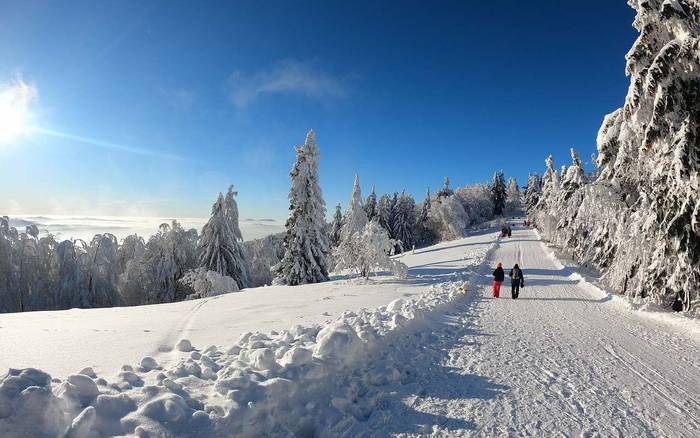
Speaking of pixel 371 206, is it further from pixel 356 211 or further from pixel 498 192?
pixel 498 192

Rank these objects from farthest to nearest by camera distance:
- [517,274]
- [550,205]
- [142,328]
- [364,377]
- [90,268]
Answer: [550,205] → [90,268] → [517,274] → [142,328] → [364,377]

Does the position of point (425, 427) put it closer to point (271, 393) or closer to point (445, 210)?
point (271, 393)

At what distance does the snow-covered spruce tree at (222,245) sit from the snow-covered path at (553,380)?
74.9 feet

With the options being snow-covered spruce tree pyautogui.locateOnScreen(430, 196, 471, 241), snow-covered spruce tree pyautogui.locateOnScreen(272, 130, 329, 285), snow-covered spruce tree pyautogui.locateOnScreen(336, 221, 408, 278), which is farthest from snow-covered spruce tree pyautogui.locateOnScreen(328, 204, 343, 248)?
snow-covered spruce tree pyautogui.locateOnScreen(336, 221, 408, 278)

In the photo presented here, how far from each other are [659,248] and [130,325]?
1604cm

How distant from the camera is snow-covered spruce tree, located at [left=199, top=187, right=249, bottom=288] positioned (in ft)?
94.5

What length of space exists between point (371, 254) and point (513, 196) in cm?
12495

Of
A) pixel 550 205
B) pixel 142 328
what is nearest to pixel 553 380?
pixel 142 328

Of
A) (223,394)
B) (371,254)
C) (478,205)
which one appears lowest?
(223,394)

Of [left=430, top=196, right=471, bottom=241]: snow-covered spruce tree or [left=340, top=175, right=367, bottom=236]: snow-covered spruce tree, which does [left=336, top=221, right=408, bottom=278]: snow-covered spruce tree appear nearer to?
[left=340, top=175, right=367, bottom=236]: snow-covered spruce tree

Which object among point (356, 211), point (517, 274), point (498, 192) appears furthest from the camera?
point (498, 192)

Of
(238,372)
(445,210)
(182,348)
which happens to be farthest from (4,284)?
(445,210)

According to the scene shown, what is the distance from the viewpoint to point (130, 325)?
9766 millimetres

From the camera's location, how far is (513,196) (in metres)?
130
